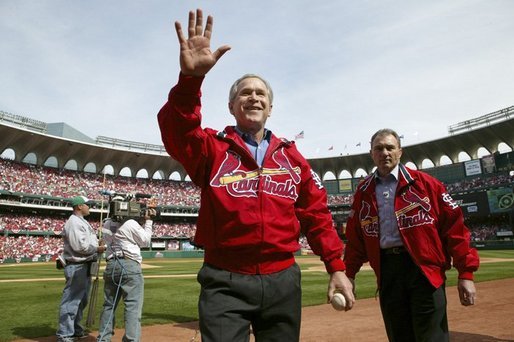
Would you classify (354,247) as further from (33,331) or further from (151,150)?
(151,150)

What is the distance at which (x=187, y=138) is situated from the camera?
213 centimetres

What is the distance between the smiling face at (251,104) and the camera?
2455 mm

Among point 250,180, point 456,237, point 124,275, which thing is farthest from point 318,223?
point 124,275

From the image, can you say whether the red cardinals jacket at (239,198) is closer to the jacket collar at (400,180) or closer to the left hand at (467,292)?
the jacket collar at (400,180)

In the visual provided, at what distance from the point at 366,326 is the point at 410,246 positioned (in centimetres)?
375

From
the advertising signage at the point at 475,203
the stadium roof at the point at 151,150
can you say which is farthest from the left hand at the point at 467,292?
the stadium roof at the point at 151,150

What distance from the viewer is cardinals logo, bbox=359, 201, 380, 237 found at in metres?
3.59

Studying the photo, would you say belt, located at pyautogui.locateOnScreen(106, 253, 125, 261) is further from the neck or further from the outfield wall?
the outfield wall

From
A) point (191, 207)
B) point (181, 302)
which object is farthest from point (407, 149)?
point (181, 302)

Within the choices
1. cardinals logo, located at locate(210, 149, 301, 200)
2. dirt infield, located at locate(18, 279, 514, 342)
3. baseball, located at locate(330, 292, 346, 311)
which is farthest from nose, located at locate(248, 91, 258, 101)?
dirt infield, located at locate(18, 279, 514, 342)

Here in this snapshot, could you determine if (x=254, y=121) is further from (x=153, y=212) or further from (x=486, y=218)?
(x=486, y=218)

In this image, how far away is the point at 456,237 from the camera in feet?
10.7

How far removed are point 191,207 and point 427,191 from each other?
54213mm

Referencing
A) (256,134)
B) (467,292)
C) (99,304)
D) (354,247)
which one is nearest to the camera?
(256,134)
